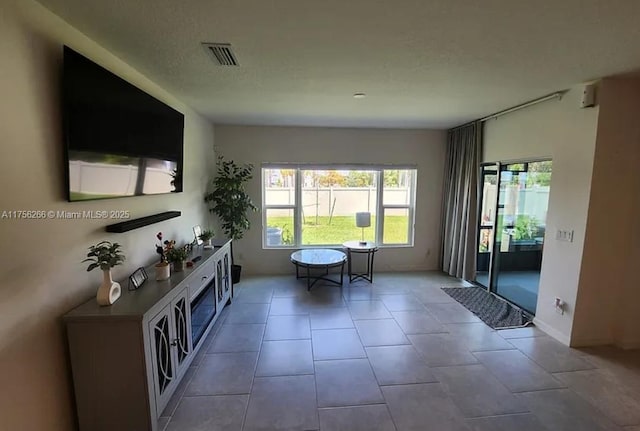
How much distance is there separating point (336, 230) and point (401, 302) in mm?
1784

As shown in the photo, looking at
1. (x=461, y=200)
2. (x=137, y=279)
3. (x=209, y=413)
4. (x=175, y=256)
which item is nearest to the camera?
(x=209, y=413)

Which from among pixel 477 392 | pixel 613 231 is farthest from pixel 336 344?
pixel 613 231

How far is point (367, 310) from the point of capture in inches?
146

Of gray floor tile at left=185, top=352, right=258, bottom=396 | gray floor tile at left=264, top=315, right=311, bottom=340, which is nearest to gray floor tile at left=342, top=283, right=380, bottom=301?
gray floor tile at left=264, top=315, right=311, bottom=340

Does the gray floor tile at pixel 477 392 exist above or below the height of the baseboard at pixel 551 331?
below

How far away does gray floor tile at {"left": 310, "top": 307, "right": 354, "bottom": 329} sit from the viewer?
3.28 meters

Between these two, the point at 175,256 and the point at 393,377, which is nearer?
the point at 393,377

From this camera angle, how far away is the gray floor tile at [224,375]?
229 cm

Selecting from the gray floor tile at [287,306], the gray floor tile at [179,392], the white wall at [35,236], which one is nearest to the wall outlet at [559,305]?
the gray floor tile at [287,306]

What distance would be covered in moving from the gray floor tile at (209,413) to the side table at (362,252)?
2.79 metres

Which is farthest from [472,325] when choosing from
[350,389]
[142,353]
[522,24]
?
[142,353]

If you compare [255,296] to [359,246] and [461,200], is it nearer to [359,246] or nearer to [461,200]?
[359,246]

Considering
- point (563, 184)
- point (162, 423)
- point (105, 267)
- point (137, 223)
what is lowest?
point (162, 423)

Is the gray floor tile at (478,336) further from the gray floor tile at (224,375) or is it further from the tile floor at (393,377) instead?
the gray floor tile at (224,375)
